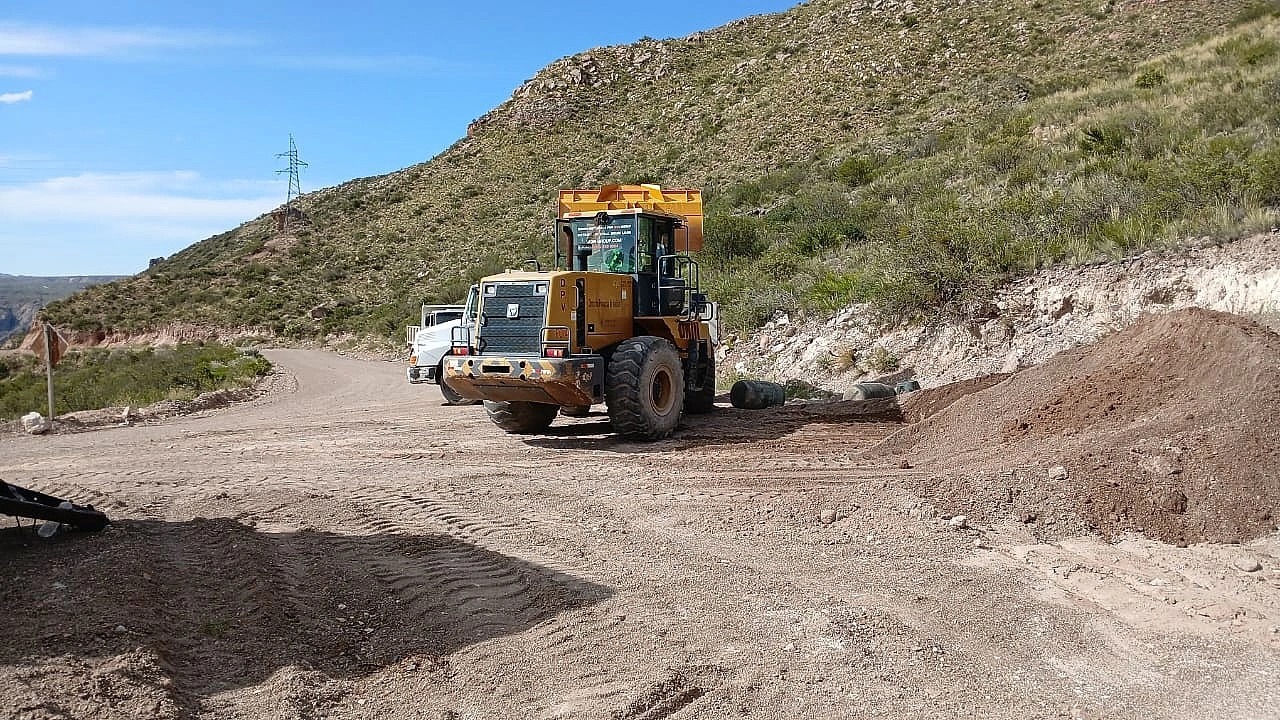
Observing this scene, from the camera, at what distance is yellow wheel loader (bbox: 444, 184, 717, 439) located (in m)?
10.6

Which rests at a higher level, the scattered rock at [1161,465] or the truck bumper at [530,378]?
the truck bumper at [530,378]

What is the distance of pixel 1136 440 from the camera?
304 inches

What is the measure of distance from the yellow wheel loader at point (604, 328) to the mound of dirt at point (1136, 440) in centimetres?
316

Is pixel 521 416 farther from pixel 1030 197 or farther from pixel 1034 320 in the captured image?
pixel 1030 197

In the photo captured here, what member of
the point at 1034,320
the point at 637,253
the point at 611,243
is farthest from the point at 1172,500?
the point at 611,243

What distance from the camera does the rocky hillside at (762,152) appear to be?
21.1 m

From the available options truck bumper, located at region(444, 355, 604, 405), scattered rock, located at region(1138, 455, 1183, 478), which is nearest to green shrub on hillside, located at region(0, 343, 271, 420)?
truck bumper, located at region(444, 355, 604, 405)

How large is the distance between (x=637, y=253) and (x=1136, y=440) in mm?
6669

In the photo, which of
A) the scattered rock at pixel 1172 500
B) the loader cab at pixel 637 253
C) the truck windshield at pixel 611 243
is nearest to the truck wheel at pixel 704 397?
the loader cab at pixel 637 253

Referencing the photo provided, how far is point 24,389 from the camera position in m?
28.6

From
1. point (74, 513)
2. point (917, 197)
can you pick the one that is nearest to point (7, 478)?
point (74, 513)

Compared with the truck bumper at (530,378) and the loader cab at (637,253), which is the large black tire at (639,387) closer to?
the truck bumper at (530,378)

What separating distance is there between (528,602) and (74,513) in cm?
345

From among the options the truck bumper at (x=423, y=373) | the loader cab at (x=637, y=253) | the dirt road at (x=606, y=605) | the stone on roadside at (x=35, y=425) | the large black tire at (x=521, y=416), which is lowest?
the dirt road at (x=606, y=605)
